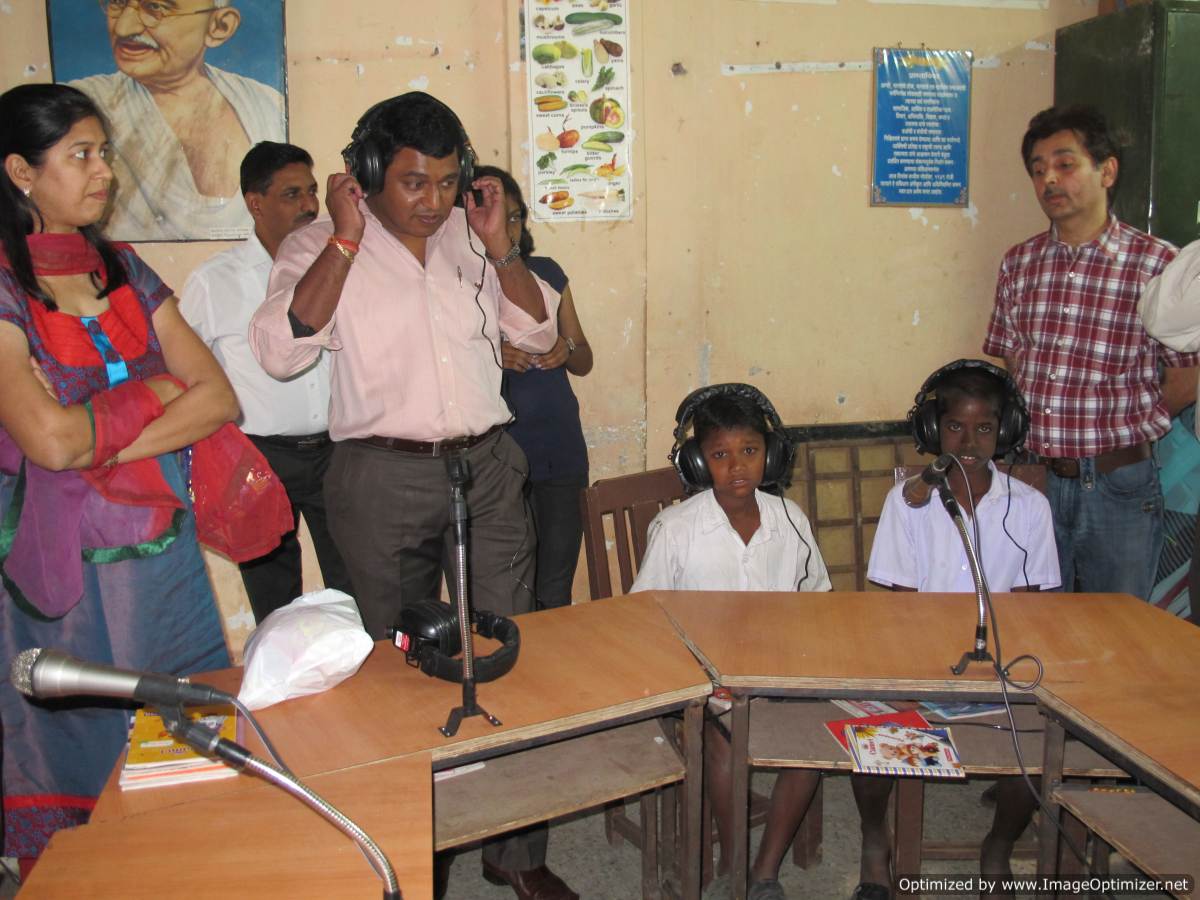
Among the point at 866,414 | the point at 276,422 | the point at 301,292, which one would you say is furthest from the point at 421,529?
the point at 866,414

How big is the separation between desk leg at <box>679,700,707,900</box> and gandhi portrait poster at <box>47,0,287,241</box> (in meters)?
2.57

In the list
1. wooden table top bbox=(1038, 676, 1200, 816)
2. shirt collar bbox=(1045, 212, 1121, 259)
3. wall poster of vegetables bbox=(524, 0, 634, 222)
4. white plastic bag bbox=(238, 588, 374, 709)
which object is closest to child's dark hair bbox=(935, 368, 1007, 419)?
shirt collar bbox=(1045, 212, 1121, 259)

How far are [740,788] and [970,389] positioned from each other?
1.39 metres

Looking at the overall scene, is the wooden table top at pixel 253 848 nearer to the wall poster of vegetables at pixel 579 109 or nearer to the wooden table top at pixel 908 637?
the wooden table top at pixel 908 637

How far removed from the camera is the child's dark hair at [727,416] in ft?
9.15

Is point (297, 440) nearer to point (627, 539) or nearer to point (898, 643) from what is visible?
point (627, 539)

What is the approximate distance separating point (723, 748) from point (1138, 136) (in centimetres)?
272

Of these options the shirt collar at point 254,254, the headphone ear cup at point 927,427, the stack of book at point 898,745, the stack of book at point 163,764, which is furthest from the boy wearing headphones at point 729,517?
the shirt collar at point 254,254

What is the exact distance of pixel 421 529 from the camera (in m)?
2.52

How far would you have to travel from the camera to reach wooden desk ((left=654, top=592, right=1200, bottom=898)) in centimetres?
213

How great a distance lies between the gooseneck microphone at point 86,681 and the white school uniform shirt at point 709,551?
1.68 meters

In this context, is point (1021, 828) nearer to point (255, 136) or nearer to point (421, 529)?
point (421, 529)

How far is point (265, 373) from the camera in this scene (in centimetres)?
316

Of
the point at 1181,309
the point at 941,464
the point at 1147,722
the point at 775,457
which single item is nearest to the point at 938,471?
the point at 941,464
